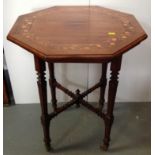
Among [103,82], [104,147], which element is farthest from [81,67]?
[104,147]

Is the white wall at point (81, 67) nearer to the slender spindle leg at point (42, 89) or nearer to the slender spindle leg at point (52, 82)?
the slender spindle leg at point (52, 82)

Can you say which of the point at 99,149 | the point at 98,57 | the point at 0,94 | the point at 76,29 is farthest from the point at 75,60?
the point at 99,149

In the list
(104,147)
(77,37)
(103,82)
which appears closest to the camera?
(77,37)

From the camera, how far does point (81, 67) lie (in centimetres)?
164

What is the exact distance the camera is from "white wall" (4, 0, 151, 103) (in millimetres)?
1440

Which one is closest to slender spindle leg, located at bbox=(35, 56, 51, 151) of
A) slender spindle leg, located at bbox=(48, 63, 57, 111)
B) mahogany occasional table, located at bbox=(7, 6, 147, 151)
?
mahogany occasional table, located at bbox=(7, 6, 147, 151)

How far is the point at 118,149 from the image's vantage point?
4.71ft

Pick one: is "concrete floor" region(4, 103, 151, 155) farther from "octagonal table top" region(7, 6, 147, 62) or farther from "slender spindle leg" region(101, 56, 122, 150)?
"octagonal table top" region(7, 6, 147, 62)

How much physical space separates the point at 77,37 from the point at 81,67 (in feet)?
1.89

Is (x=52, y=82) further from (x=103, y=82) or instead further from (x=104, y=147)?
(x=104, y=147)

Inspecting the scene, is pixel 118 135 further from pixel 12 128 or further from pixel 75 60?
pixel 75 60

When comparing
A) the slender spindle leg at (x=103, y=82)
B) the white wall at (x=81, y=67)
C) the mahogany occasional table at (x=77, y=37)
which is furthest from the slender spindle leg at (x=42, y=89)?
the white wall at (x=81, y=67)

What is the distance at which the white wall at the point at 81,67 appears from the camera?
1440 millimetres

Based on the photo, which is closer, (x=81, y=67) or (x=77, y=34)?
(x=77, y=34)
